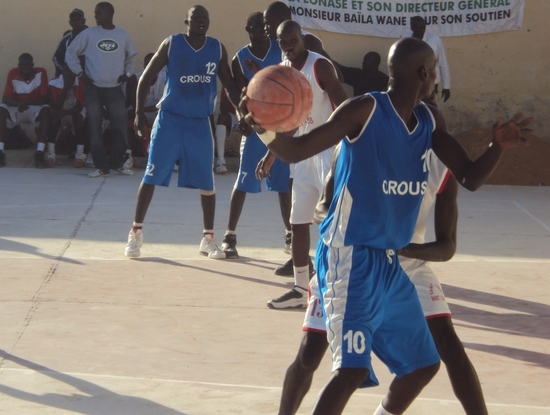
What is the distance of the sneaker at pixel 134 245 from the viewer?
297 inches

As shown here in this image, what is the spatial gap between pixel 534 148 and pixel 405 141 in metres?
9.90

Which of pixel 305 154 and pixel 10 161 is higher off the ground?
pixel 305 154

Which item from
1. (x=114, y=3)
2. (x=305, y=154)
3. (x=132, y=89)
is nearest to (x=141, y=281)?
(x=305, y=154)

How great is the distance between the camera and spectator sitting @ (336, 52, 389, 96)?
13125 millimetres

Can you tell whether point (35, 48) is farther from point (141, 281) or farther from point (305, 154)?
point (305, 154)

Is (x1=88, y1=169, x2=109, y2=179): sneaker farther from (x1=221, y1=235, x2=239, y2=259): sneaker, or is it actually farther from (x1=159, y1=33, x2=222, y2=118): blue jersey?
(x1=221, y1=235, x2=239, y2=259): sneaker

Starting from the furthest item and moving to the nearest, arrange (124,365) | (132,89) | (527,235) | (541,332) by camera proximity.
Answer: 1. (132,89)
2. (527,235)
3. (541,332)
4. (124,365)

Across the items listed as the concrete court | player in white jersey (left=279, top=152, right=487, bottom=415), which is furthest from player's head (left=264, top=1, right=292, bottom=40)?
player in white jersey (left=279, top=152, right=487, bottom=415)

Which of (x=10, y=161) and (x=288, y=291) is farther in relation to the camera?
(x=10, y=161)

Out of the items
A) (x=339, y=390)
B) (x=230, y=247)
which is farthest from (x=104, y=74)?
(x=339, y=390)

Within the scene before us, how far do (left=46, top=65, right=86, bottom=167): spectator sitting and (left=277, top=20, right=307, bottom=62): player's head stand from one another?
7.08m

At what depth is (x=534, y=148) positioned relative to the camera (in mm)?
12852

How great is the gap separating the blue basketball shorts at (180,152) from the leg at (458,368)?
3.98 meters

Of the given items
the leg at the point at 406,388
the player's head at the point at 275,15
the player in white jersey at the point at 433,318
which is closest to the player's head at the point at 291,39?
the player's head at the point at 275,15
